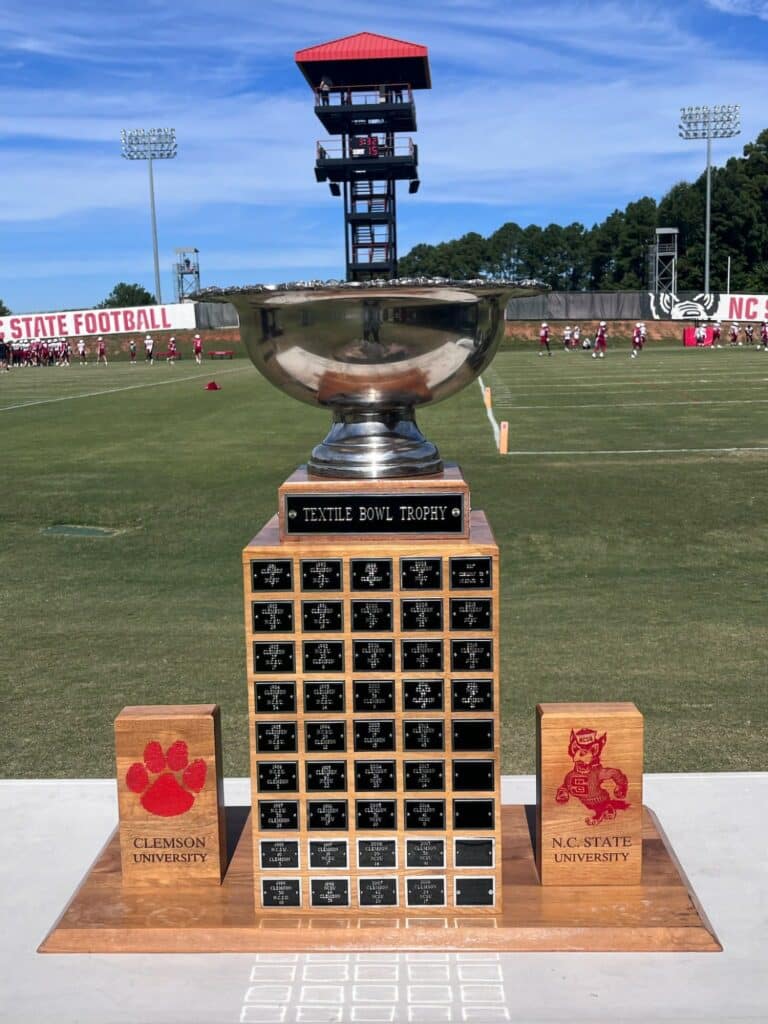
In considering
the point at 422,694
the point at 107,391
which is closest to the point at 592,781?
the point at 422,694

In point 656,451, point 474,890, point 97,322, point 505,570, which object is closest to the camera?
point 474,890

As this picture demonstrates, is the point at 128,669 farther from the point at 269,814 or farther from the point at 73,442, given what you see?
the point at 73,442

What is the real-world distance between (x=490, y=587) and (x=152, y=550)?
6669mm

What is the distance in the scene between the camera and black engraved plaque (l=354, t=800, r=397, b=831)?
3346 millimetres

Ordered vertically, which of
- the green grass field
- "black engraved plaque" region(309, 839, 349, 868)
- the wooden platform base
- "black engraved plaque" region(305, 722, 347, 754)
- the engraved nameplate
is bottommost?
the green grass field

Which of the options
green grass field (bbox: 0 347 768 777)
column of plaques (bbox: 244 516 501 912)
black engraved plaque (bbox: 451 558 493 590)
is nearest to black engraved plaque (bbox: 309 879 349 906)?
column of plaques (bbox: 244 516 501 912)

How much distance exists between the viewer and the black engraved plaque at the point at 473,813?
3.33 meters

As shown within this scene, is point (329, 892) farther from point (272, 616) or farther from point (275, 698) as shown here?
point (272, 616)

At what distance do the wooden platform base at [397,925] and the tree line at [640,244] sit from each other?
55.4 m

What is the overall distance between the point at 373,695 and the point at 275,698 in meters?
0.29

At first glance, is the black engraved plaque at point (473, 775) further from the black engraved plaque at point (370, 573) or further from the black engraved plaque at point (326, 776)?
the black engraved plaque at point (370, 573)

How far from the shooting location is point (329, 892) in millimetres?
3373

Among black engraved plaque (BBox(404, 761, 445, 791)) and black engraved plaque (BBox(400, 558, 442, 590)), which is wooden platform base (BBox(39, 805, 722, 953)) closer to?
black engraved plaque (BBox(404, 761, 445, 791))

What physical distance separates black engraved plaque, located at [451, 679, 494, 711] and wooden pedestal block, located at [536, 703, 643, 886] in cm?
36
